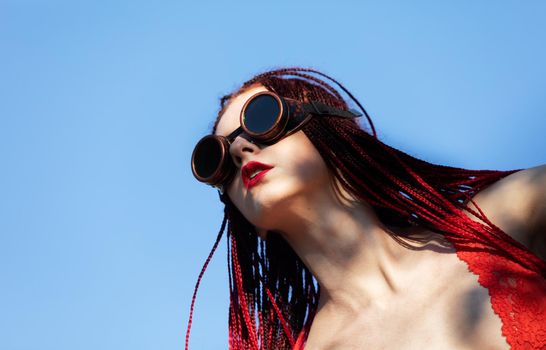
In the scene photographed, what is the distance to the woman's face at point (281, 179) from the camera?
4523 millimetres

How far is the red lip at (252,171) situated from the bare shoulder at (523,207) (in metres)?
0.88

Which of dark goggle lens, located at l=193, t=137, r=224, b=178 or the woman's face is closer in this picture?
the woman's face

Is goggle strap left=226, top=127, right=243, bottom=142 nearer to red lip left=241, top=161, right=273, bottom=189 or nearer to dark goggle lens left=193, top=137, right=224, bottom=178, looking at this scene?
dark goggle lens left=193, top=137, right=224, bottom=178

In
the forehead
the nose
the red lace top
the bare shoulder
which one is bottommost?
the red lace top

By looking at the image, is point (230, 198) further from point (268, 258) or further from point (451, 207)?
point (451, 207)

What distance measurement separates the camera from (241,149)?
4.64 m

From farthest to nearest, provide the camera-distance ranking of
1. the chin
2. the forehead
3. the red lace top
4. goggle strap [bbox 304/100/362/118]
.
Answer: the forehead
goggle strap [bbox 304/100/362/118]
the chin
the red lace top

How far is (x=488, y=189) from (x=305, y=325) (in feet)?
3.34

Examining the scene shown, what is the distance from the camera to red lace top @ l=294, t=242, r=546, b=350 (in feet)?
13.0

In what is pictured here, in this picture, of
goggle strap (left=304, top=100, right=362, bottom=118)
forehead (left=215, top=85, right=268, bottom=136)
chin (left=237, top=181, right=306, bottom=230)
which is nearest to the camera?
chin (left=237, top=181, right=306, bottom=230)

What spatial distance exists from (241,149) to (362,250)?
25.3 inches

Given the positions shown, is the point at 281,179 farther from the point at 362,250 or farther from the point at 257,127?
the point at 362,250

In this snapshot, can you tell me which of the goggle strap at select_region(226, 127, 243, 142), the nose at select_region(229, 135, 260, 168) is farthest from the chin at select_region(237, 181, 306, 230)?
the goggle strap at select_region(226, 127, 243, 142)

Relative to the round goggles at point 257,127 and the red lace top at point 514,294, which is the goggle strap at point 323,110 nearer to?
the round goggles at point 257,127
